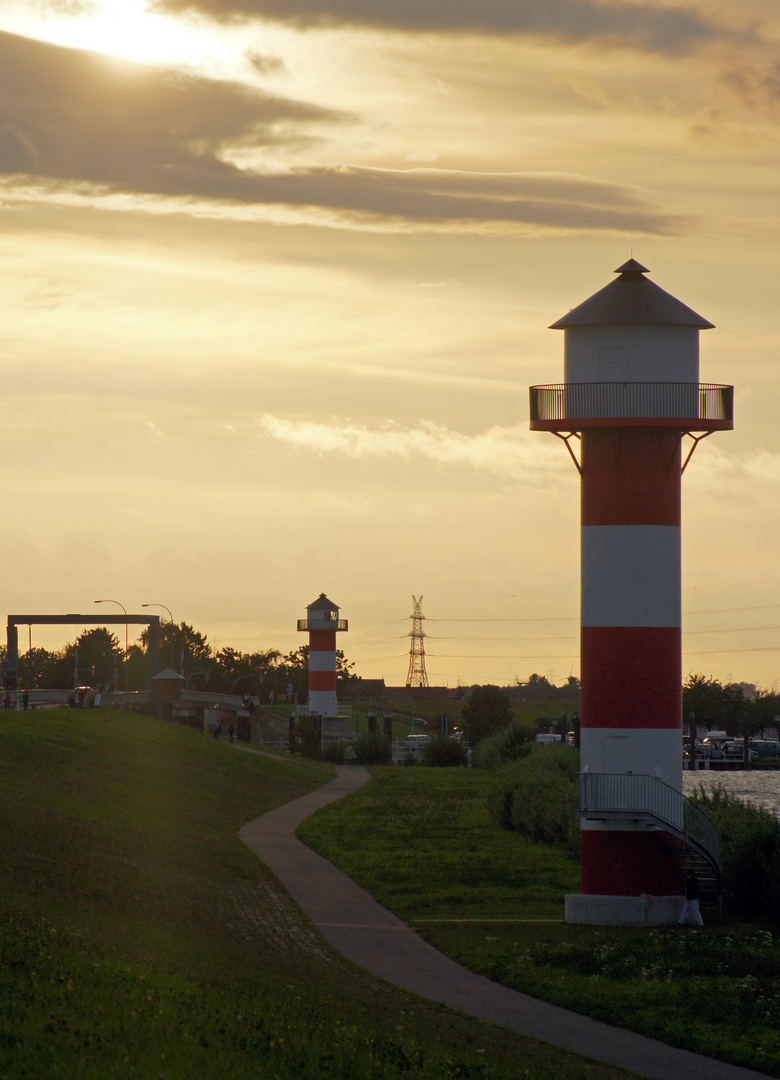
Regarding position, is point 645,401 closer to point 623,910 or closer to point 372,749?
point 623,910

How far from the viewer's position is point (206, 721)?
113625mm

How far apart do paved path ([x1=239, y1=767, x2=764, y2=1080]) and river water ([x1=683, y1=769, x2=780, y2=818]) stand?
55877 millimetres

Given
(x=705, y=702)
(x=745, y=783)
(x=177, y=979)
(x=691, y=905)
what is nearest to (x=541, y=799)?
(x=691, y=905)

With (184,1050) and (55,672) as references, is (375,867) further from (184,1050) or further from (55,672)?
(55,672)

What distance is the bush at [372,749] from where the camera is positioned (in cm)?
10531

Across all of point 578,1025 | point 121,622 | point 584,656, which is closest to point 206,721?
point 121,622

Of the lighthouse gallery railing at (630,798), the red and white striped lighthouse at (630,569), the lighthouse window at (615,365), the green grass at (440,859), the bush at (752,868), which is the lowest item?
the green grass at (440,859)

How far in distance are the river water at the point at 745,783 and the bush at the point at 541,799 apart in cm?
3406

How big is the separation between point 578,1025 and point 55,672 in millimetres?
157797

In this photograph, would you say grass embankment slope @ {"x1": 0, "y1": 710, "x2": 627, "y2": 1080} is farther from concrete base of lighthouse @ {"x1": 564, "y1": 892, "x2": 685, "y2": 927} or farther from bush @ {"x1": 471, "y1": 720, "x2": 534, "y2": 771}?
bush @ {"x1": 471, "y1": 720, "x2": 534, "y2": 771}

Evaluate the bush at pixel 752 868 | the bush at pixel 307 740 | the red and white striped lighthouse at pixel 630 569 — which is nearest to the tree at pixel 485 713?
the bush at pixel 307 740

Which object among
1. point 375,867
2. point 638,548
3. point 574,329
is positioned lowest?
point 375,867

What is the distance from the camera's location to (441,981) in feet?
71.3

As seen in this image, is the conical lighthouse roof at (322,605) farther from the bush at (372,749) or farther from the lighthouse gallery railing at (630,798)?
the lighthouse gallery railing at (630,798)
